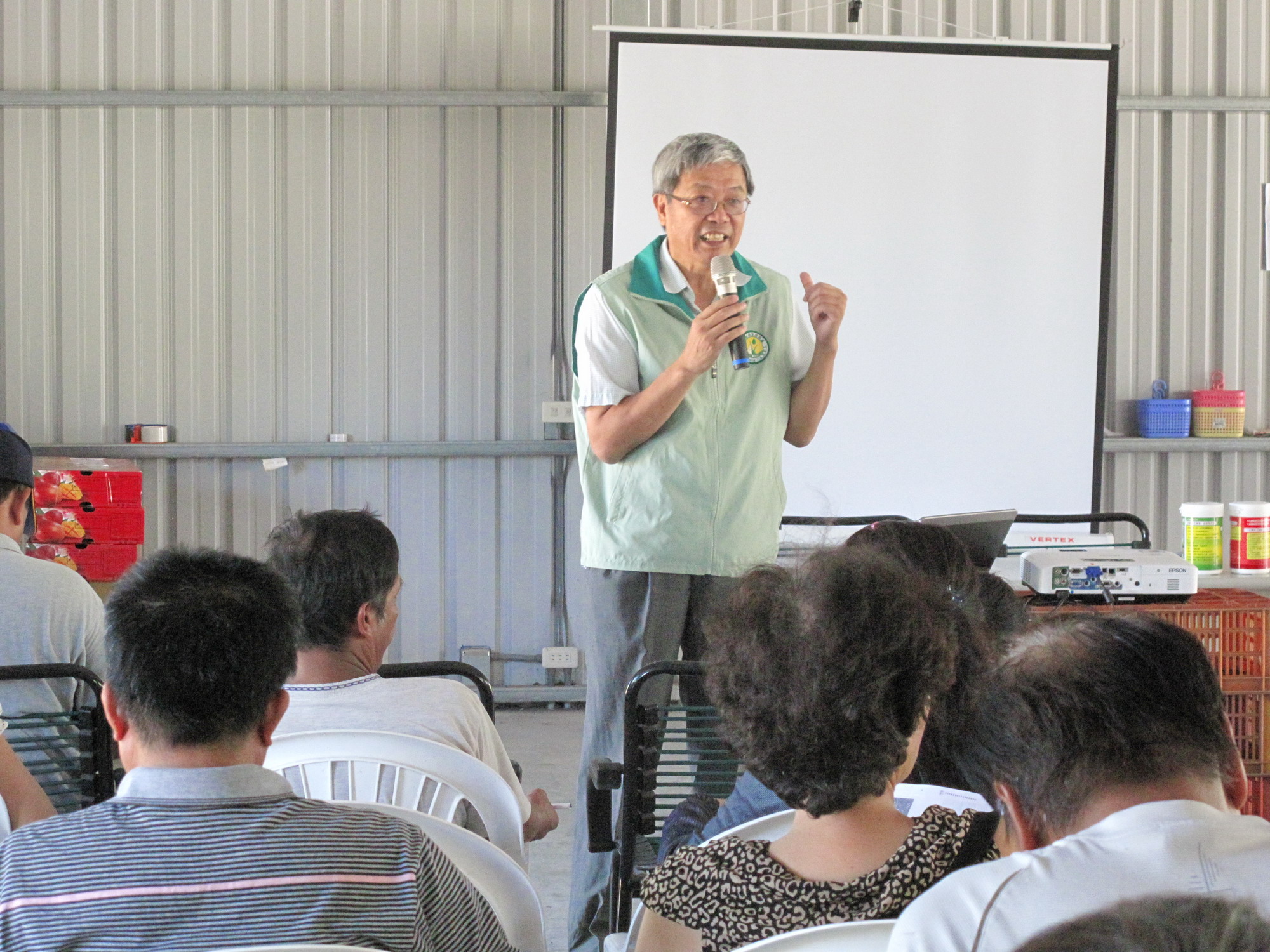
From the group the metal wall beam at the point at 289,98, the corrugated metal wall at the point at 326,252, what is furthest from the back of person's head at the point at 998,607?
the metal wall beam at the point at 289,98

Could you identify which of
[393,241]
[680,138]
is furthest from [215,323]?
[680,138]

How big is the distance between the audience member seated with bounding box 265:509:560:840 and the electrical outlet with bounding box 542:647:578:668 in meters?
3.32

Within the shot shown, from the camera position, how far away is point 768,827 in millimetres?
1276

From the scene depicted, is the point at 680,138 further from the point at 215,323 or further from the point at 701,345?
the point at 215,323

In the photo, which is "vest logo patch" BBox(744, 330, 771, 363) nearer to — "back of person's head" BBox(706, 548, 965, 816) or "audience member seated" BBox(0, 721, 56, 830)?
"back of person's head" BBox(706, 548, 965, 816)

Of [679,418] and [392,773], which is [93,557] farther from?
[392,773]

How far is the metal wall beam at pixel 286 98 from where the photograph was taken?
504 cm

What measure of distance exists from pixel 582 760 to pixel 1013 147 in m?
3.00

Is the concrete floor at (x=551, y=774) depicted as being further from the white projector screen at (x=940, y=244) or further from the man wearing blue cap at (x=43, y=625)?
the white projector screen at (x=940, y=244)

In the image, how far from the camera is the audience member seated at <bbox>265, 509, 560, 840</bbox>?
1602mm

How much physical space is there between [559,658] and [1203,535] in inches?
115

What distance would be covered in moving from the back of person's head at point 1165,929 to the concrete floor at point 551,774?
80.5 inches

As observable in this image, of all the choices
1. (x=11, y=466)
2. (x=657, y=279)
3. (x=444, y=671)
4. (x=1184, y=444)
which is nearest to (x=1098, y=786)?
(x=444, y=671)

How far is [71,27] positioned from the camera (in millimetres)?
5078
